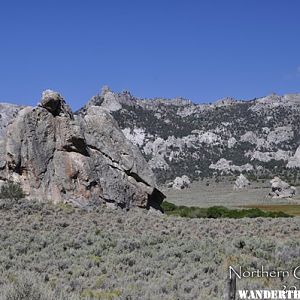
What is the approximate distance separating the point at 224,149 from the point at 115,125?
160 m

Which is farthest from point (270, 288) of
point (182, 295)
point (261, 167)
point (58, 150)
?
point (261, 167)

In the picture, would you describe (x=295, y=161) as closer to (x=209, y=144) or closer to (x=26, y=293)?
(x=209, y=144)

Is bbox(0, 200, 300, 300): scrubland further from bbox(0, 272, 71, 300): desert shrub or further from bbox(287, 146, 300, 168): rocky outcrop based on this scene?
bbox(287, 146, 300, 168): rocky outcrop

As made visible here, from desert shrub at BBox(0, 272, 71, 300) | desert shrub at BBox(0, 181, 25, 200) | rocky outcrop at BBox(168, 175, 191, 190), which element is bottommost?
desert shrub at BBox(0, 272, 71, 300)

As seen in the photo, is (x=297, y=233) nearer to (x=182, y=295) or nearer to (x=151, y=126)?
(x=182, y=295)

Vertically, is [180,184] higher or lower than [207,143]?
lower

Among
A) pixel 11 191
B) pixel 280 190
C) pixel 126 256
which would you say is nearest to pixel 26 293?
pixel 126 256

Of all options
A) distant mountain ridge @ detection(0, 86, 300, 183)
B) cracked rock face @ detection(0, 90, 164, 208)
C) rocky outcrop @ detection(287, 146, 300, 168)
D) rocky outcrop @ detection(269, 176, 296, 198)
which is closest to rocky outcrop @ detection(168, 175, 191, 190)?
rocky outcrop @ detection(269, 176, 296, 198)

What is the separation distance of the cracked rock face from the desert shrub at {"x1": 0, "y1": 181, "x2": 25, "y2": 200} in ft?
1.60

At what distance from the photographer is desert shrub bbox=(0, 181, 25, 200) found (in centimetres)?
2722

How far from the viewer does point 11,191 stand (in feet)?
90.1

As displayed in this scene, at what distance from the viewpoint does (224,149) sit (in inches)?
7500

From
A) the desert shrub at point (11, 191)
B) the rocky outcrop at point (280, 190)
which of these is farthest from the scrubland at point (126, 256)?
the rocky outcrop at point (280, 190)

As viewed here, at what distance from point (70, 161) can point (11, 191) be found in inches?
145
